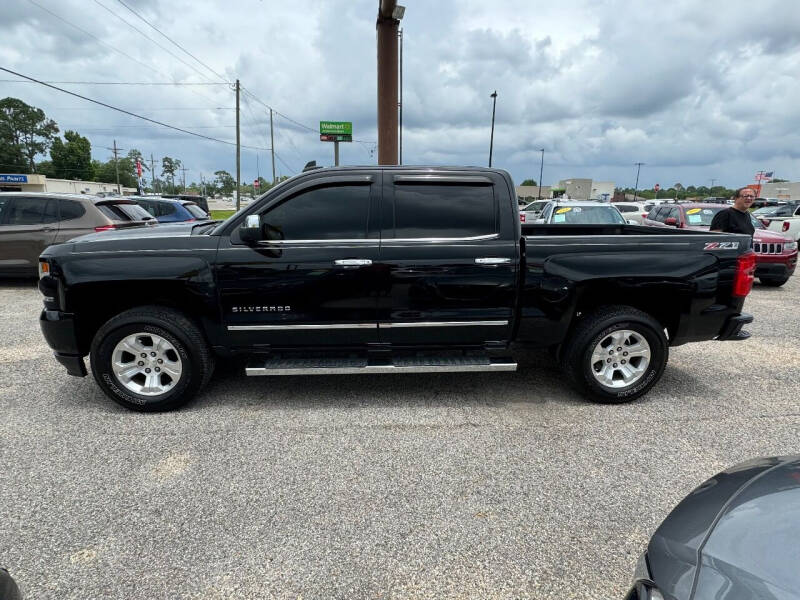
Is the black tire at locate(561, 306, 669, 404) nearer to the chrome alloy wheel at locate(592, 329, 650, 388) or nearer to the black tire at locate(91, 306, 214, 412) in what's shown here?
the chrome alloy wheel at locate(592, 329, 650, 388)

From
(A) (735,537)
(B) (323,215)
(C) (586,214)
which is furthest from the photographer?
(C) (586,214)

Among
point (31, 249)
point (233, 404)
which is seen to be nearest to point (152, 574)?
point (233, 404)

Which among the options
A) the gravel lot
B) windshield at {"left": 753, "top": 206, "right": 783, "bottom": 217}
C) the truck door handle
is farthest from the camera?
windshield at {"left": 753, "top": 206, "right": 783, "bottom": 217}

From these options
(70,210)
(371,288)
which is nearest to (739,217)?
(371,288)

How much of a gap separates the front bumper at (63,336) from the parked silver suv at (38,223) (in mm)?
5345

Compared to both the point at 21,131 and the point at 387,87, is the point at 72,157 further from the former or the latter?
the point at 387,87

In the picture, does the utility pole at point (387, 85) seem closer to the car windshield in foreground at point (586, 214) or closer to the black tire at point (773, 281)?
the car windshield in foreground at point (586, 214)

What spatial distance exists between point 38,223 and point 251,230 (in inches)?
285

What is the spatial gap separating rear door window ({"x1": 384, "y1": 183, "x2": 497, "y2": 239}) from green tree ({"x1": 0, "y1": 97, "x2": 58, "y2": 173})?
4390 inches

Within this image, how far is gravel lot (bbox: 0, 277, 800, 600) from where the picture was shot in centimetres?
217

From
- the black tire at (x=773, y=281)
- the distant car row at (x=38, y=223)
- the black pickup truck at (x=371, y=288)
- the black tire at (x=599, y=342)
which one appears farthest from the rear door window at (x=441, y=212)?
the black tire at (x=773, y=281)

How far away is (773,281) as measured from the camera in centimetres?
936

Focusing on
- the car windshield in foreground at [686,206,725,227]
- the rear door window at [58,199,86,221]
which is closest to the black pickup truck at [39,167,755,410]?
the rear door window at [58,199,86,221]

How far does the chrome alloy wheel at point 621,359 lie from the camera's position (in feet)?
12.6
